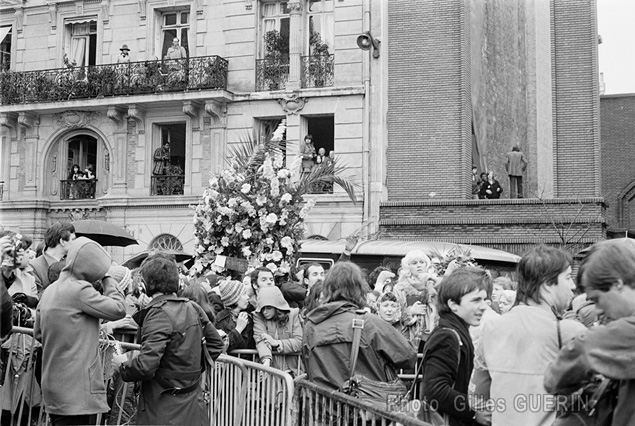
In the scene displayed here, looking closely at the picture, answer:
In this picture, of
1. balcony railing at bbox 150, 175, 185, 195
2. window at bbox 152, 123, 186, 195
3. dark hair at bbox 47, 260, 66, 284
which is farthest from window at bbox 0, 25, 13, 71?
dark hair at bbox 47, 260, 66, 284

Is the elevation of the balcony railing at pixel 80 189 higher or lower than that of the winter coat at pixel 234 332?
higher

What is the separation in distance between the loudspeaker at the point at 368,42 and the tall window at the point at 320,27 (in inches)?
57.1

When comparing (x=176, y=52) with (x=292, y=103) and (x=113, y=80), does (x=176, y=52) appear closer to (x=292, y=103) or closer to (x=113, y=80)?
(x=113, y=80)

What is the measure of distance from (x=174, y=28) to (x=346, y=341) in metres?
22.3

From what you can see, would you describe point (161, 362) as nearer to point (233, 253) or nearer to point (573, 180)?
point (233, 253)

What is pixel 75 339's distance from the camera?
19.5ft

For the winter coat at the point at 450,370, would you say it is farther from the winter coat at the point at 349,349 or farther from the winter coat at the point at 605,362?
the winter coat at the point at 605,362

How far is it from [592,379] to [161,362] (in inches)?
140

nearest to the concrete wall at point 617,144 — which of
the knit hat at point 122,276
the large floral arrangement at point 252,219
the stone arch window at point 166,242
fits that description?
the stone arch window at point 166,242

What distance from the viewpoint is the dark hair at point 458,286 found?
4.86 meters

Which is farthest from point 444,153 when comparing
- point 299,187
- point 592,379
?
point 592,379

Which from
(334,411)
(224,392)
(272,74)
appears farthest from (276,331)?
(272,74)

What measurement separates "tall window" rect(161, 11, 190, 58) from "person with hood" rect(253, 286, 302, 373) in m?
19.2

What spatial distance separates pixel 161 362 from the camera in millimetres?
5875
